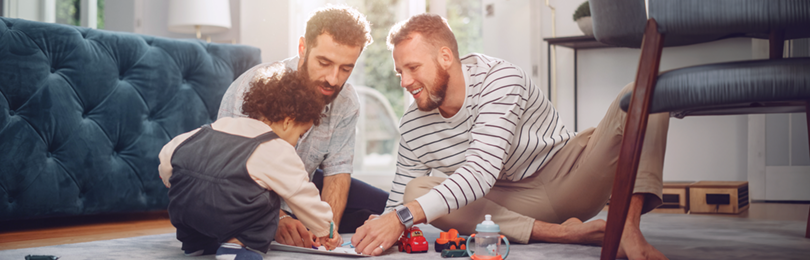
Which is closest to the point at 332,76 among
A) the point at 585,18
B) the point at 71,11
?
the point at 585,18

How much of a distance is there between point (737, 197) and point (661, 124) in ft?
4.52

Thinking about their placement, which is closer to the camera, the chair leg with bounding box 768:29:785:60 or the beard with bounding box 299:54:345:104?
the chair leg with bounding box 768:29:785:60

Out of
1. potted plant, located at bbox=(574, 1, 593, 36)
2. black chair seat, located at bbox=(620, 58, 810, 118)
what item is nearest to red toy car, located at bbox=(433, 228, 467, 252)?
black chair seat, located at bbox=(620, 58, 810, 118)

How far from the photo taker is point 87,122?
1988 mm

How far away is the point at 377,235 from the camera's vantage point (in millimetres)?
1306

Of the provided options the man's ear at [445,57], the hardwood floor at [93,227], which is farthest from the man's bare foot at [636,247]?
the hardwood floor at [93,227]

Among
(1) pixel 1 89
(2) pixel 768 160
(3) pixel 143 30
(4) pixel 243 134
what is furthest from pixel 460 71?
(3) pixel 143 30

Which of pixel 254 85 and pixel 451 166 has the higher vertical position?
pixel 254 85

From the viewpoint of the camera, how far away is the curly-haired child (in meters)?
1.23

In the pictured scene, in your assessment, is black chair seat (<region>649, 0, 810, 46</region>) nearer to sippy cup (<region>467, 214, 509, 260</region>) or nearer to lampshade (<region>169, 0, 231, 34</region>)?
sippy cup (<region>467, 214, 509, 260</region>)

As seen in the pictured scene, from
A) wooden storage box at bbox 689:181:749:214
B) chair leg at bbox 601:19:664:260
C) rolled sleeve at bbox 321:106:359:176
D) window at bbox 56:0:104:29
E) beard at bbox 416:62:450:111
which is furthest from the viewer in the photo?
window at bbox 56:0:104:29

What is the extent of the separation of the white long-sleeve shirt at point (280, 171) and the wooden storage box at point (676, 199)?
1818 millimetres

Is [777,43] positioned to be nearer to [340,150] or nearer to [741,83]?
[741,83]

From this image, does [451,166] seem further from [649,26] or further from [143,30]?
[143,30]
